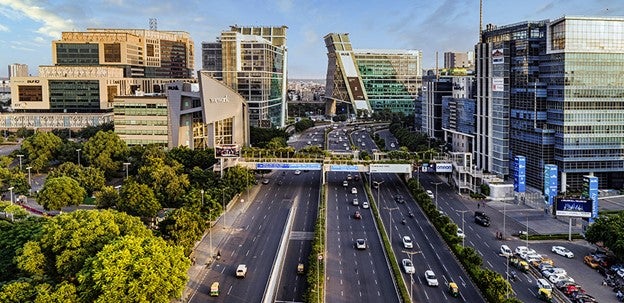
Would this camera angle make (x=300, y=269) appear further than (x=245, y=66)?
No

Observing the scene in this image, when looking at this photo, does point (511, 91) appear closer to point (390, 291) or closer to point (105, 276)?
point (390, 291)

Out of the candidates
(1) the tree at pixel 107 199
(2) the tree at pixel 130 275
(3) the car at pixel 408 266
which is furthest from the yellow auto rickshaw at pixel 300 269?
(1) the tree at pixel 107 199

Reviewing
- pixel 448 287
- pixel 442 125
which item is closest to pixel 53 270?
pixel 448 287

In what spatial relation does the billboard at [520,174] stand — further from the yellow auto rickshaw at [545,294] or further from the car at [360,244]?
the yellow auto rickshaw at [545,294]

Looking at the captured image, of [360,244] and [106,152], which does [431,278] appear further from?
[106,152]

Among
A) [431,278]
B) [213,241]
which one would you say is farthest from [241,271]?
[431,278]

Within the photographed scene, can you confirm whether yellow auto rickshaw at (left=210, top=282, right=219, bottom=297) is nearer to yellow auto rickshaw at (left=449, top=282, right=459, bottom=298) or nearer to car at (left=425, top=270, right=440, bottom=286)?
car at (left=425, top=270, right=440, bottom=286)
